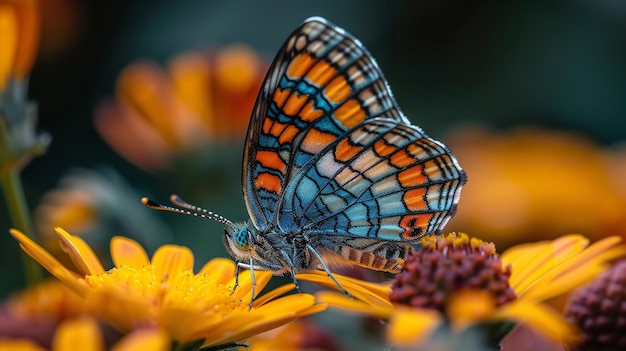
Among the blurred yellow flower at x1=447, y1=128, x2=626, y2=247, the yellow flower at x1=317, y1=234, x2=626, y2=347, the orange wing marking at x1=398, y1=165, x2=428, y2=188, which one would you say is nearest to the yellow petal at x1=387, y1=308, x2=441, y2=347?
the yellow flower at x1=317, y1=234, x2=626, y2=347

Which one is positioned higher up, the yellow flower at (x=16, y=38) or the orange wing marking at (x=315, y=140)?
the yellow flower at (x=16, y=38)

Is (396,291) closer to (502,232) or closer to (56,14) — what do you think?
(502,232)

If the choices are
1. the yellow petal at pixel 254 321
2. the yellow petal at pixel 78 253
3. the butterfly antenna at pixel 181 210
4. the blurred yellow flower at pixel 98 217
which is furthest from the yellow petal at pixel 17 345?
the blurred yellow flower at pixel 98 217

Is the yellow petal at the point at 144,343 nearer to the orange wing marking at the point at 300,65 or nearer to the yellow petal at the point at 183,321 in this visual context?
the yellow petal at the point at 183,321

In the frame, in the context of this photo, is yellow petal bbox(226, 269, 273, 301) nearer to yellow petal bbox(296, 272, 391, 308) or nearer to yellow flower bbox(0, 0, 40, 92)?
yellow petal bbox(296, 272, 391, 308)

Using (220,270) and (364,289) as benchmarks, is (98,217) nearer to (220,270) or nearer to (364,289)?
(220,270)

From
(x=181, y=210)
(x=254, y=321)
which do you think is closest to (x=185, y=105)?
(x=181, y=210)

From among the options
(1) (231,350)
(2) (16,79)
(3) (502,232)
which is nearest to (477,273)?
(1) (231,350)
